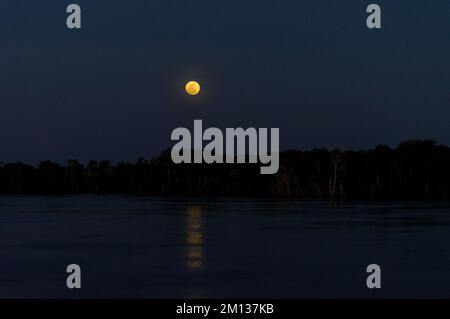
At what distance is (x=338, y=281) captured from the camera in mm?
26281

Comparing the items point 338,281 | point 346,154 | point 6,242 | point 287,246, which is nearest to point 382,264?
point 338,281

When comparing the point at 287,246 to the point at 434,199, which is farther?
the point at 434,199

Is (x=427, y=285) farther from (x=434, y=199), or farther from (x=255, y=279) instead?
(x=434, y=199)

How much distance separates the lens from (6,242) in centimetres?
4309

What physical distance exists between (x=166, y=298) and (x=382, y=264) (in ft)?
37.7

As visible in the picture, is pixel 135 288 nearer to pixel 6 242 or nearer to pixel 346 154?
pixel 6 242

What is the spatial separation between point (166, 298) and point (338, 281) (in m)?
6.35

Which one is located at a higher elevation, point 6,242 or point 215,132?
point 215,132

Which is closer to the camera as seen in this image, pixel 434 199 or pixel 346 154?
pixel 434 199

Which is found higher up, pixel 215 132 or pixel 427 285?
pixel 215 132
